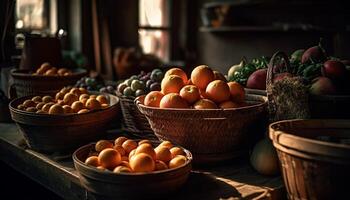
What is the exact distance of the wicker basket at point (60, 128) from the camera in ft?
4.89

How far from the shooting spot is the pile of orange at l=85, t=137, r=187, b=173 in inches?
43.9

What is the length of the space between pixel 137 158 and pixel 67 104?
2.17 feet

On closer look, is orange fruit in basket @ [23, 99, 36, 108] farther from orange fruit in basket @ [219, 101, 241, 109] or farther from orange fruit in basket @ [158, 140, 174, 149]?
orange fruit in basket @ [219, 101, 241, 109]

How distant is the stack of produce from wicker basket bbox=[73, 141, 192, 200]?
63cm

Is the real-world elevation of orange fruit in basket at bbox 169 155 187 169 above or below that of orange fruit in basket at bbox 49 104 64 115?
below

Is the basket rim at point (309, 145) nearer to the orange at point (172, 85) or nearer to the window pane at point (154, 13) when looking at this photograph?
the orange at point (172, 85)

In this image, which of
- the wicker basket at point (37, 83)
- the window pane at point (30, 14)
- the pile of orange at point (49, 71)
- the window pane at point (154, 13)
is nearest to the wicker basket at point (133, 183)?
the wicker basket at point (37, 83)

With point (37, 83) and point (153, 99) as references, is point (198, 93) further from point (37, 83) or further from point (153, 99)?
point (37, 83)

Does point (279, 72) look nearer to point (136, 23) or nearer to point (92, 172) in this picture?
point (92, 172)

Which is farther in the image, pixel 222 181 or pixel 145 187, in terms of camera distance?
pixel 222 181

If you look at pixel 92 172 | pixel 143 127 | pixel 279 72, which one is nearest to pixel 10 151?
pixel 143 127

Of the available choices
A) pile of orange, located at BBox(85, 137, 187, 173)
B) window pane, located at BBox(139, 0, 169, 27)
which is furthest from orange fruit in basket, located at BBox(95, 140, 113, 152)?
window pane, located at BBox(139, 0, 169, 27)

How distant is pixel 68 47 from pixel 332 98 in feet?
13.1

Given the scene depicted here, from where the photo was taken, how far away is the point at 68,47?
490cm
